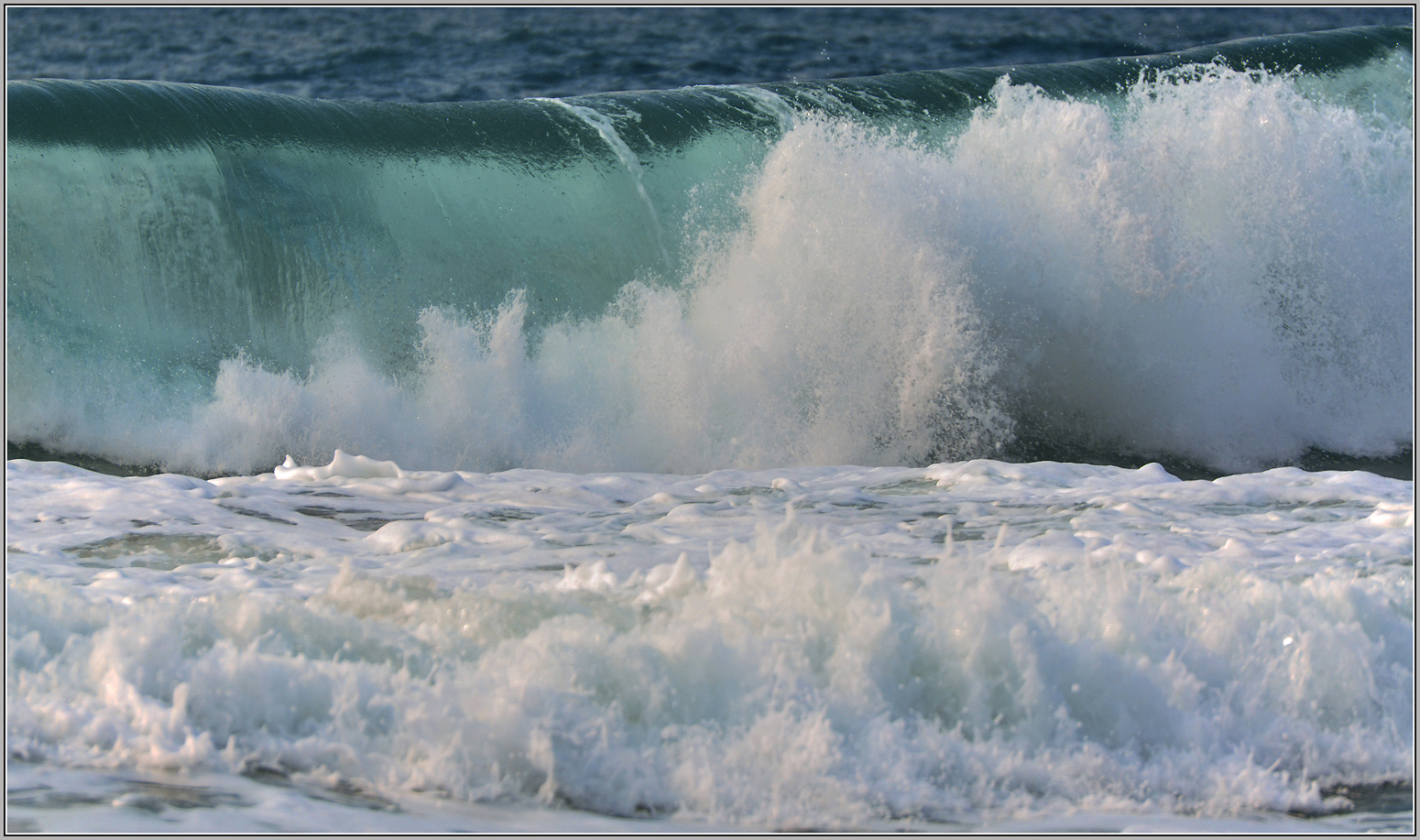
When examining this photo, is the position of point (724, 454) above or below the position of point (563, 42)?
below

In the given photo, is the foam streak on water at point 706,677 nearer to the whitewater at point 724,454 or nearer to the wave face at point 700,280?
the whitewater at point 724,454

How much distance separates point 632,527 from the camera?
15.1ft

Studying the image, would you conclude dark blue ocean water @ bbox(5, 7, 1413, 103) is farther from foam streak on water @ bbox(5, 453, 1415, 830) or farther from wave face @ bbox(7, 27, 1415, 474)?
foam streak on water @ bbox(5, 453, 1415, 830)

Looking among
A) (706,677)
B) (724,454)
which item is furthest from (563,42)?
(706,677)

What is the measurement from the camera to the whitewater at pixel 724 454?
2672 millimetres

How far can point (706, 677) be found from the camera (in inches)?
114

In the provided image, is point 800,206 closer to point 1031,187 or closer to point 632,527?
point 1031,187

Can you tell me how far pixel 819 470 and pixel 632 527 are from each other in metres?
1.61

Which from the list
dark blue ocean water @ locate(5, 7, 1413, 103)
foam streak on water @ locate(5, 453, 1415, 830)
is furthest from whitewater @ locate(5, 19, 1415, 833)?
dark blue ocean water @ locate(5, 7, 1413, 103)

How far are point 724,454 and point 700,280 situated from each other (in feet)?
4.73

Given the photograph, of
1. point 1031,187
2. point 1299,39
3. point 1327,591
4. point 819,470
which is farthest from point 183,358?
point 1299,39

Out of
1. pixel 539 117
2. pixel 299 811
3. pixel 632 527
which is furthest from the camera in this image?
pixel 539 117

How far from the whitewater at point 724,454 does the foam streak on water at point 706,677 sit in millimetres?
15

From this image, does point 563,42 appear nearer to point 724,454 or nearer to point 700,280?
point 700,280
